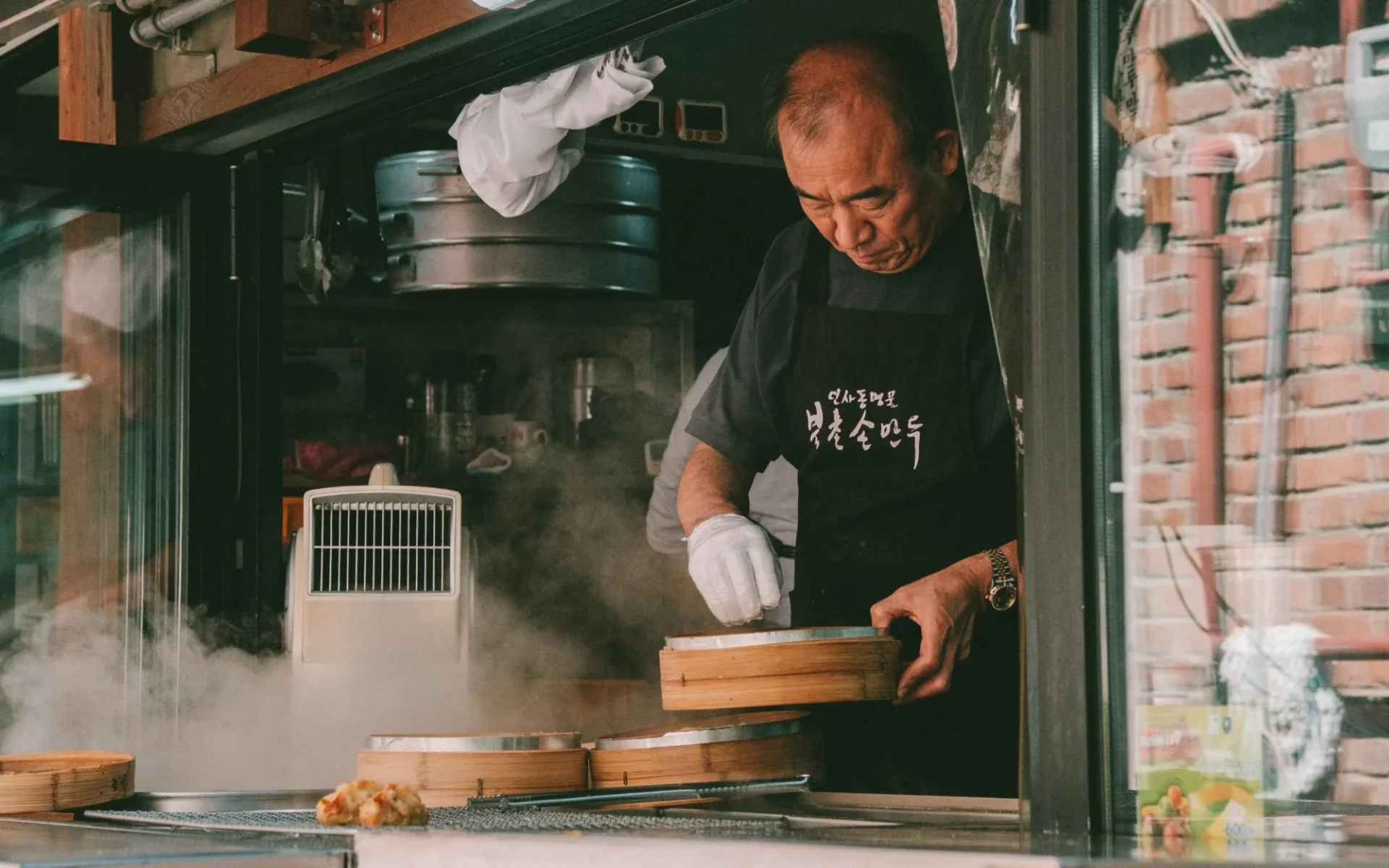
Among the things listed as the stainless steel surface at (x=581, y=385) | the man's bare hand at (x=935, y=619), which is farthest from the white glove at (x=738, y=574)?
the stainless steel surface at (x=581, y=385)

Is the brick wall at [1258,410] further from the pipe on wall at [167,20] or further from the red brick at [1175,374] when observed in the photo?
the pipe on wall at [167,20]

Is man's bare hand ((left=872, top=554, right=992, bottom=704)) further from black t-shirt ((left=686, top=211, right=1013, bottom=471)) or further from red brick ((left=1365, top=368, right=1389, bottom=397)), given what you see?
red brick ((left=1365, top=368, right=1389, bottom=397))

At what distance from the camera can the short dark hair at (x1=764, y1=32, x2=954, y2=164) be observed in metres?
2.79

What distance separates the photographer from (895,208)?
278cm

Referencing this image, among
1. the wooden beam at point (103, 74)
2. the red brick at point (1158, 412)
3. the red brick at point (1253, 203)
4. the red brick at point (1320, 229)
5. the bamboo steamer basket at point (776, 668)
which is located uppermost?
the wooden beam at point (103, 74)

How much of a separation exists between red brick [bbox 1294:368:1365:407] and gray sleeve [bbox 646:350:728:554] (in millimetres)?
2470

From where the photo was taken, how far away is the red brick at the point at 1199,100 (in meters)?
1.59

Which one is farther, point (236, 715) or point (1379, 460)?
point (236, 715)

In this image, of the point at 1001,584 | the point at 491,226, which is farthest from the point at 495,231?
the point at 1001,584

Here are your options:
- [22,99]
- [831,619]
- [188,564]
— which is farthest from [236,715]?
[22,99]

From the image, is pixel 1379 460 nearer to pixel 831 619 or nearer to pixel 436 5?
pixel 831 619

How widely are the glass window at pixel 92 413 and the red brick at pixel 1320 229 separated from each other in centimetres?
241

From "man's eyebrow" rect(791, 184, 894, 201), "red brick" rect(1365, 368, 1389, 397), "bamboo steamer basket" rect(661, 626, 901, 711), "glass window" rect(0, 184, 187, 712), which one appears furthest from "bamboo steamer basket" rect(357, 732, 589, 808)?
"glass window" rect(0, 184, 187, 712)

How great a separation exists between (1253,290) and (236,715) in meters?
2.36
